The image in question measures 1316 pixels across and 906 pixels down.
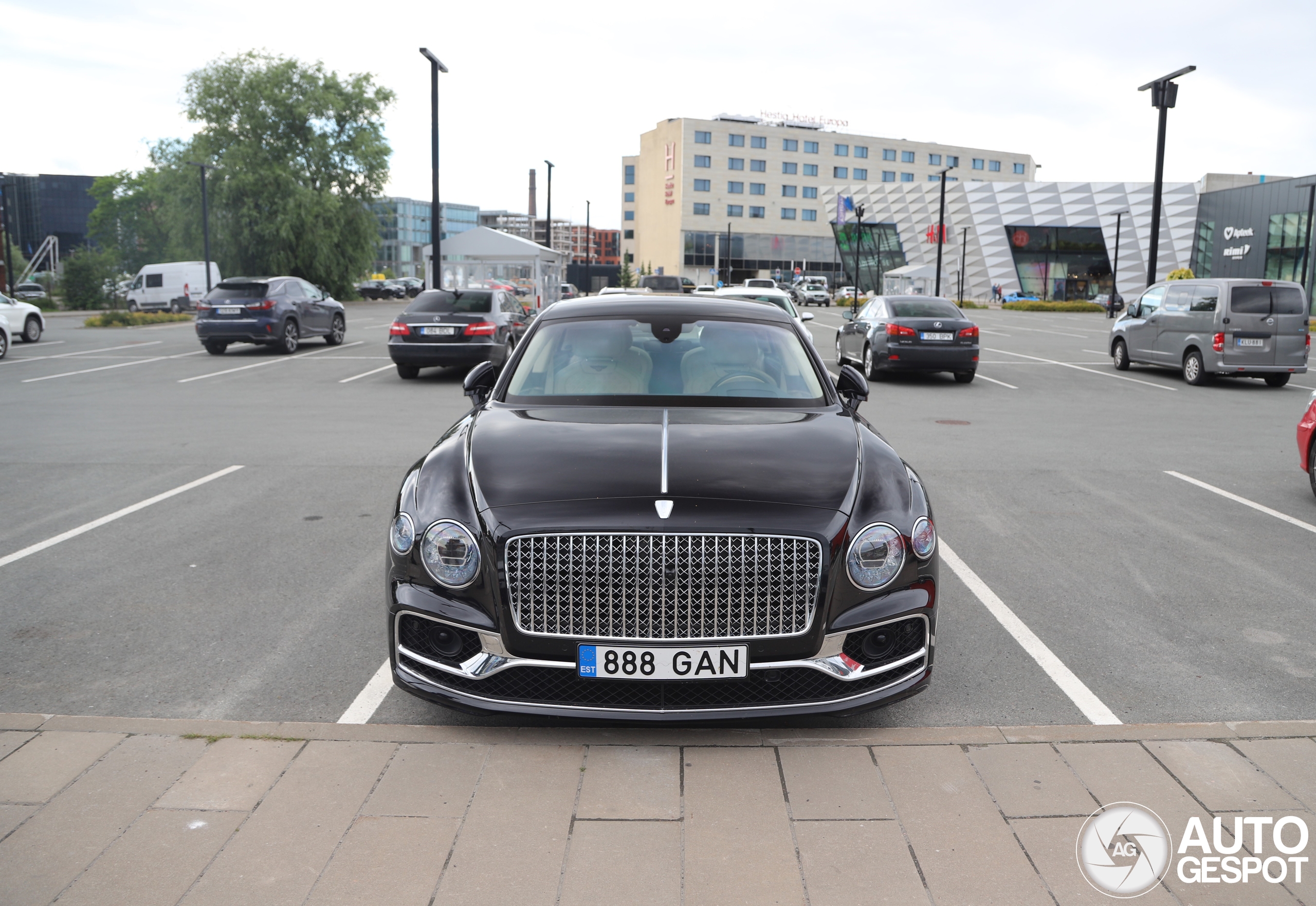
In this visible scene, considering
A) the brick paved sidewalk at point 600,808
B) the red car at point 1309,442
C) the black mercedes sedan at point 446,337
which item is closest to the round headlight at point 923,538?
the brick paved sidewalk at point 600,808

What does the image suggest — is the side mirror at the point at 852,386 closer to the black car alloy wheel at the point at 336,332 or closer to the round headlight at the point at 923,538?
the round headlight at the point at 923,538

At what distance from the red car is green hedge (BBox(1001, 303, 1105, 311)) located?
56.2 meters

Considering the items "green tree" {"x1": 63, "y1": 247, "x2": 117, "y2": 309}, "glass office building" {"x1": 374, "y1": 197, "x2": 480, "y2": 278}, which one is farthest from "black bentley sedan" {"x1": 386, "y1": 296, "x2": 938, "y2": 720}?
"glass office building" {"x1": 374, "y1": 197, "x2": 480, "y2": 278}

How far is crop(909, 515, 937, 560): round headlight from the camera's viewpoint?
357 centimetres

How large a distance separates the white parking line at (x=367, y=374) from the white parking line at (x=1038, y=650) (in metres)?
13.3

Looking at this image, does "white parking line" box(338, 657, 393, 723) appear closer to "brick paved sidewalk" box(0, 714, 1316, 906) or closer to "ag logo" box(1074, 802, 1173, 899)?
"brick paved sidewalk" box(0, 714, 1316, 906)

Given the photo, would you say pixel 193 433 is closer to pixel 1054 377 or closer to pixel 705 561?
pixel 705 561

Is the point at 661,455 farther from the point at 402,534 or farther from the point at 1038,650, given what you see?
the point at 1038,650

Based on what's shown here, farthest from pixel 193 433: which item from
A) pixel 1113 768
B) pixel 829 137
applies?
pixel 829 137

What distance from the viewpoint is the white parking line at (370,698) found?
152 inches

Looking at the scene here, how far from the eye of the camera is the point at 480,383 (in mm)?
5219

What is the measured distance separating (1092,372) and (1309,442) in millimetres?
12623

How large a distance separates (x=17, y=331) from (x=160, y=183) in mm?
33466

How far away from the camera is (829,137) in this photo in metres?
119
